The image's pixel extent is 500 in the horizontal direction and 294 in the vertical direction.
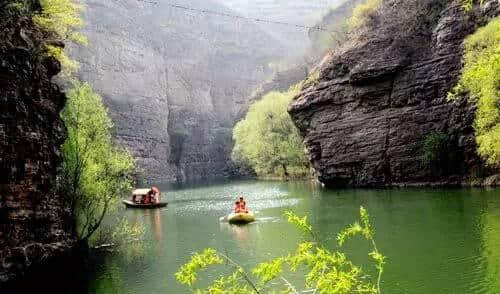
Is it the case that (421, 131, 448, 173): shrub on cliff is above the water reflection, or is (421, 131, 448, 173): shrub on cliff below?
above

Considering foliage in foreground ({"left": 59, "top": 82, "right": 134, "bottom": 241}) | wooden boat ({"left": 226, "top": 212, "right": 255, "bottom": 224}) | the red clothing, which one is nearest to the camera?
foliage in foreground ({"left": 59, "top": 82, "right": 134, "bottom": 241})

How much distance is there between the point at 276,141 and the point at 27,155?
166 ft

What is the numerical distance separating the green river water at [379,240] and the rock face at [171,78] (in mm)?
67513

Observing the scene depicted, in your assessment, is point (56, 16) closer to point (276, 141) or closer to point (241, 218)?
point (241, 218)

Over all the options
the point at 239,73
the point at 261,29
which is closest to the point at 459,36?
the point at 239,73

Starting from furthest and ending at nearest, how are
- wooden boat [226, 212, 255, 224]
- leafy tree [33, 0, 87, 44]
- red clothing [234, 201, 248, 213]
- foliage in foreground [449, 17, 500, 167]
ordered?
1. foliage in foreground [449, 17, 500, 167]
2. red clothing [234, 201, 248, 213]
3. wooden boat [226, 212, 255, 224]
4. leafy tree [33, 0, 87, 44]

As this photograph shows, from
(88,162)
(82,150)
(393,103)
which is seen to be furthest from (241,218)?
(393,103)

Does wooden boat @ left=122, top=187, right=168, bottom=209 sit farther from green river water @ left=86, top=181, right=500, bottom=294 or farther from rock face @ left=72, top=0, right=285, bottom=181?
rock face @ left=72, top=0, right=285, bottom=181

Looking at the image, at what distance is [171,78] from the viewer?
120125mm

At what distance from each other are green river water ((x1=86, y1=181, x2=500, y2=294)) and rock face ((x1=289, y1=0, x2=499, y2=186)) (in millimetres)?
6034

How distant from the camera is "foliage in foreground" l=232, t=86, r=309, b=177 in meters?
66.5

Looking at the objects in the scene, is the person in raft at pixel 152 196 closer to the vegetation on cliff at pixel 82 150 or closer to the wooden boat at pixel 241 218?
the wooden boat at pixel 241 218

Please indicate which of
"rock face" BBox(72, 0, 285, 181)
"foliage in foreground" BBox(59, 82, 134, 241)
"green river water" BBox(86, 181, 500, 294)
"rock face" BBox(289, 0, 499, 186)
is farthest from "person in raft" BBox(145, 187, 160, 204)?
"rock face" BBox(72, 0, 285, 181)

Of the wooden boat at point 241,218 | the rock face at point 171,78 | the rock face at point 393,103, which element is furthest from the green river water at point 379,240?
the rock face at point 171,78
